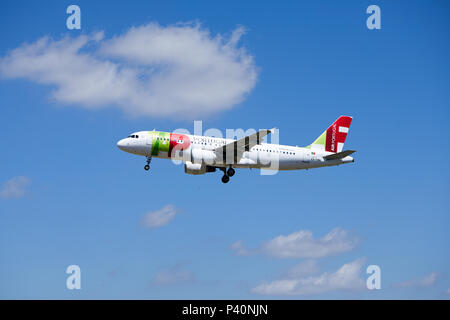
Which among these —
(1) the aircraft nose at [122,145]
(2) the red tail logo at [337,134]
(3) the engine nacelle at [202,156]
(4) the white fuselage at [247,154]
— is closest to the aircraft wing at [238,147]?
(4) the white fuselage at [247,154]

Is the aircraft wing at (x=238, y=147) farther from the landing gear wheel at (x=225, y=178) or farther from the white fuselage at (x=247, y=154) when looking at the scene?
the landing gear wheel at (x=225, y=178)

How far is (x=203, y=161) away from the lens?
65438 millimetres

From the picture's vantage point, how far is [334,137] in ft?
250

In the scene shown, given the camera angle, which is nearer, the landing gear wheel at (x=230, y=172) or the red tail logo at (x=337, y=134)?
the landing gear wheel at (x=230, y=172)

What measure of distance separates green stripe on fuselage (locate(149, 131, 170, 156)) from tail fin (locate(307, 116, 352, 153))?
18.8 metres

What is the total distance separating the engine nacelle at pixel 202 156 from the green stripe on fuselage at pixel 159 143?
10.1ft

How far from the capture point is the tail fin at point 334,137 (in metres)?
74.4

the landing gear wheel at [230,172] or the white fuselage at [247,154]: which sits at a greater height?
the white fuselage at [247,154]

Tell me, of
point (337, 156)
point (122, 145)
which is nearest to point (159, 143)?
point (122, 145)

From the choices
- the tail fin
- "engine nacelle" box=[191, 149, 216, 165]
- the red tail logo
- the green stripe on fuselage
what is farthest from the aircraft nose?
the red tail logo

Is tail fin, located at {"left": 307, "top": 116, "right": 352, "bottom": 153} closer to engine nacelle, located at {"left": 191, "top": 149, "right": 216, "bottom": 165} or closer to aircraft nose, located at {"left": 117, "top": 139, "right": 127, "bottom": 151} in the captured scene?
engine nacelle, located at {"left": 191, "top": 149, "right": 216, "bottom": 165}
